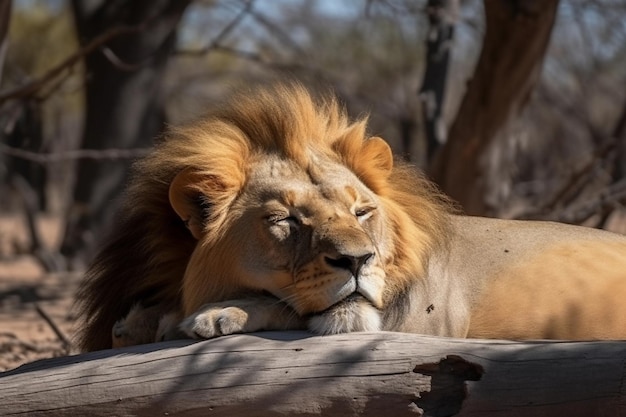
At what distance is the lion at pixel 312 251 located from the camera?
2.86 metres

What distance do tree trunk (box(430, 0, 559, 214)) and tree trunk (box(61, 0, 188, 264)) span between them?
388cm

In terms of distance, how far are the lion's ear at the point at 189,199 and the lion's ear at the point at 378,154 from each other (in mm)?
512

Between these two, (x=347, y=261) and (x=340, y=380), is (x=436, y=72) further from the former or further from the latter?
(x=340, y=380)

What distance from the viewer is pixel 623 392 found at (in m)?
2.53

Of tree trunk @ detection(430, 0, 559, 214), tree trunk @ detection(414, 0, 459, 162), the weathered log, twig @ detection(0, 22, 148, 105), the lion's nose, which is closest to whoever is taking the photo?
the weathered log

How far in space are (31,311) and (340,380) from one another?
419 centimetres

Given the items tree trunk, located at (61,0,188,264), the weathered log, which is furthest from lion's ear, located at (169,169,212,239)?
tree trunk, located at (61,0,188,264)

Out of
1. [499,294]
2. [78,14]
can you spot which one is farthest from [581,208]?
[78,14]

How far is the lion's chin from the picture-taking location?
2834 mm

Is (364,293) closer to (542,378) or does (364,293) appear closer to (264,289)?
(264,289)

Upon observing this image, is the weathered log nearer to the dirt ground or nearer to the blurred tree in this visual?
the dirt ground

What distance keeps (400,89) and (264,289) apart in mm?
15808

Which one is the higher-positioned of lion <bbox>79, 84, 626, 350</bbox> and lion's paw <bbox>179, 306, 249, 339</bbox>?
lion <bbox>79, 84, 626, 350</bbox>

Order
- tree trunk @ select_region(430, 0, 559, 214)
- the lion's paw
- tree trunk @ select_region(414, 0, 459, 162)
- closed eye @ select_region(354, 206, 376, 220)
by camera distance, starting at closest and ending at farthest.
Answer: the lion's paw
closed eye @ select_region(354, 206, 376, 220)
tree trunk @ select_region(430, 0, 559, 214)
tree trunk @ select_region(414, 0, 459, 162)
